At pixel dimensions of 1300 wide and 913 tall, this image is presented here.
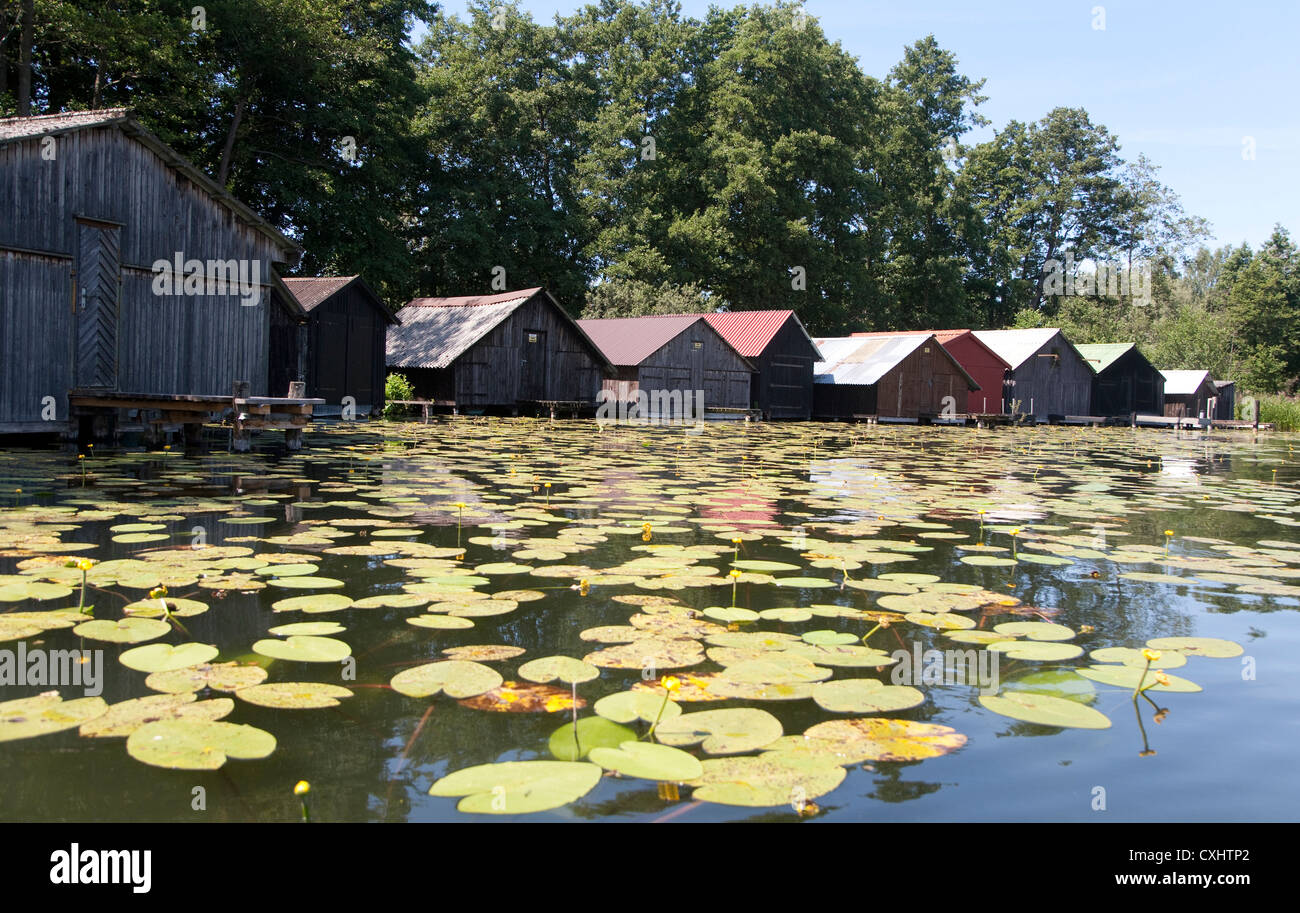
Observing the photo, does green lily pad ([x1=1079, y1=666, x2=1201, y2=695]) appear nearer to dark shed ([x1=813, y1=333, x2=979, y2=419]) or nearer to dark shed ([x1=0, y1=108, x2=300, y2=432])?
dark shed ([x1=0, y1=108, x2=300, y2=432])

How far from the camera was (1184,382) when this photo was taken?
5066 cm

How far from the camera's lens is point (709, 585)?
5.40 metres

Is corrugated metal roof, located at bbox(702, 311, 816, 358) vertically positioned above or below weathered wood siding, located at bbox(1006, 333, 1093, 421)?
above

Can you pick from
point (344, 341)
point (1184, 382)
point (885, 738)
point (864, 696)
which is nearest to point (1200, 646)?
point (864, 696)

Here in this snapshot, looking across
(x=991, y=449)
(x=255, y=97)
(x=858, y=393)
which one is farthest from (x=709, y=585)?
(x=858, y=393)

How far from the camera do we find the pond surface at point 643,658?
275cm

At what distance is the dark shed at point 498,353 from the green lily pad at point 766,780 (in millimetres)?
26244

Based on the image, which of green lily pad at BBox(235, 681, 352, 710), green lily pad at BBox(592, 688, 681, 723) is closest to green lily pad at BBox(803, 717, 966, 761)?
green lily pad at BBox(592, 688, 681, 723)

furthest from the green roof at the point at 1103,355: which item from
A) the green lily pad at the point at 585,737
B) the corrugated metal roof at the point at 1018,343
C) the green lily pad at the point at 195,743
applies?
the green lily pad at the point at 195,743

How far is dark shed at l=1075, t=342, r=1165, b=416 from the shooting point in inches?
1841

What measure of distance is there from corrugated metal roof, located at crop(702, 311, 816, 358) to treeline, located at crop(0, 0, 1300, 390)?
3509 mm

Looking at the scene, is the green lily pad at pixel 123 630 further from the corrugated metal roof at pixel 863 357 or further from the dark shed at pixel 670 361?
the corrugated metal roof at pixel 863 357

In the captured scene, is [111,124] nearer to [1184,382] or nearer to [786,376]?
[786,376]

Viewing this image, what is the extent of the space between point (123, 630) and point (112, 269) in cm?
1213
